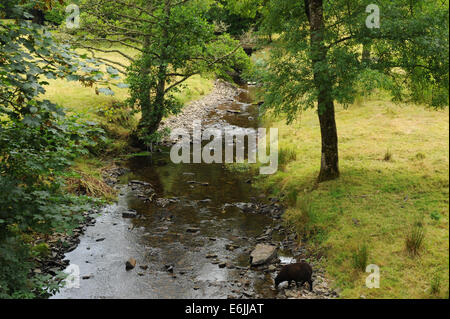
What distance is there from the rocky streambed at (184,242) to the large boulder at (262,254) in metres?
0.03

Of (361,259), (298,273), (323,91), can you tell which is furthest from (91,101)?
(361,259)

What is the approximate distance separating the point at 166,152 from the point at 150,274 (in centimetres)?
1099

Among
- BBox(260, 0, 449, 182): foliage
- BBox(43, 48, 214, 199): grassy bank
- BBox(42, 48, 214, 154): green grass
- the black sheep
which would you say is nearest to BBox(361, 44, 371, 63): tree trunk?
BBox(260, 0, 449, 182): foliage

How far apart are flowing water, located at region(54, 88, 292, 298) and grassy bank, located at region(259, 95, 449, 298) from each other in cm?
158

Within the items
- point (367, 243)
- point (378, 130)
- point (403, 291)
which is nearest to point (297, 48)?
point (367, 243)

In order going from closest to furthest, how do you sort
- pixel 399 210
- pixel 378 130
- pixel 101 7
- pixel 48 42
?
1. pixel 48 42
2. pixel 399 210
3. pixel 378 130
4. pixel 101 7

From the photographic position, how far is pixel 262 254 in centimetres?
941

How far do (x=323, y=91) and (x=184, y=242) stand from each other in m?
5.78

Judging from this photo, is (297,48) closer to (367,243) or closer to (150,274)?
(367,243)

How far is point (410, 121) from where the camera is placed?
16.7 metres

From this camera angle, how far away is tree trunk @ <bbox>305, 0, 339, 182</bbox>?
9.86 meters

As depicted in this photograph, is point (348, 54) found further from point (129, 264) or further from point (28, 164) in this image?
point (28, 164)

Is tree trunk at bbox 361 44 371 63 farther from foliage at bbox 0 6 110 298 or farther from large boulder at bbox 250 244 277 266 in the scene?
foliage at bbox 0 6 110 298
